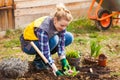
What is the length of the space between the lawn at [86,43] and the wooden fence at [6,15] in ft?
0.43

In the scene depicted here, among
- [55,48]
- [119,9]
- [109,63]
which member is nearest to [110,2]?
[119,9]

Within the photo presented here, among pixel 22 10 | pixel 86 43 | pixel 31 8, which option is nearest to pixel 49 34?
pixel 86 43

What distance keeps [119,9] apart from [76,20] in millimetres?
1018

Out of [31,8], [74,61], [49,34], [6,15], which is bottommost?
[74,61]

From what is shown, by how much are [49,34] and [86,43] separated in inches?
78.4

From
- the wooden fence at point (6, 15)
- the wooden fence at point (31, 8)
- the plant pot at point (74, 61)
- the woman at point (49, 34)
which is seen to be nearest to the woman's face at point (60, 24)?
the woman at point (49, 34)

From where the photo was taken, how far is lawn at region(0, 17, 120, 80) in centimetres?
541

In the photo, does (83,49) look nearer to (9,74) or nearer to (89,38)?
(89,38)

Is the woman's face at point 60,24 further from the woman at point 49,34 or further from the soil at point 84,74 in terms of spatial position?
the soil at point 84,74

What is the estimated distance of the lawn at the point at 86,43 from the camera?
5.41 metres

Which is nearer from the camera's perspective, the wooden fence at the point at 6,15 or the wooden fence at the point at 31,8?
the wooden fence at the point at 6,15

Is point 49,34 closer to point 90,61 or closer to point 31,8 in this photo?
point 90,61

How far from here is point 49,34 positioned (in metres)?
4.58

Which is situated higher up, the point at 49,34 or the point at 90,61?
the point at 49,34
